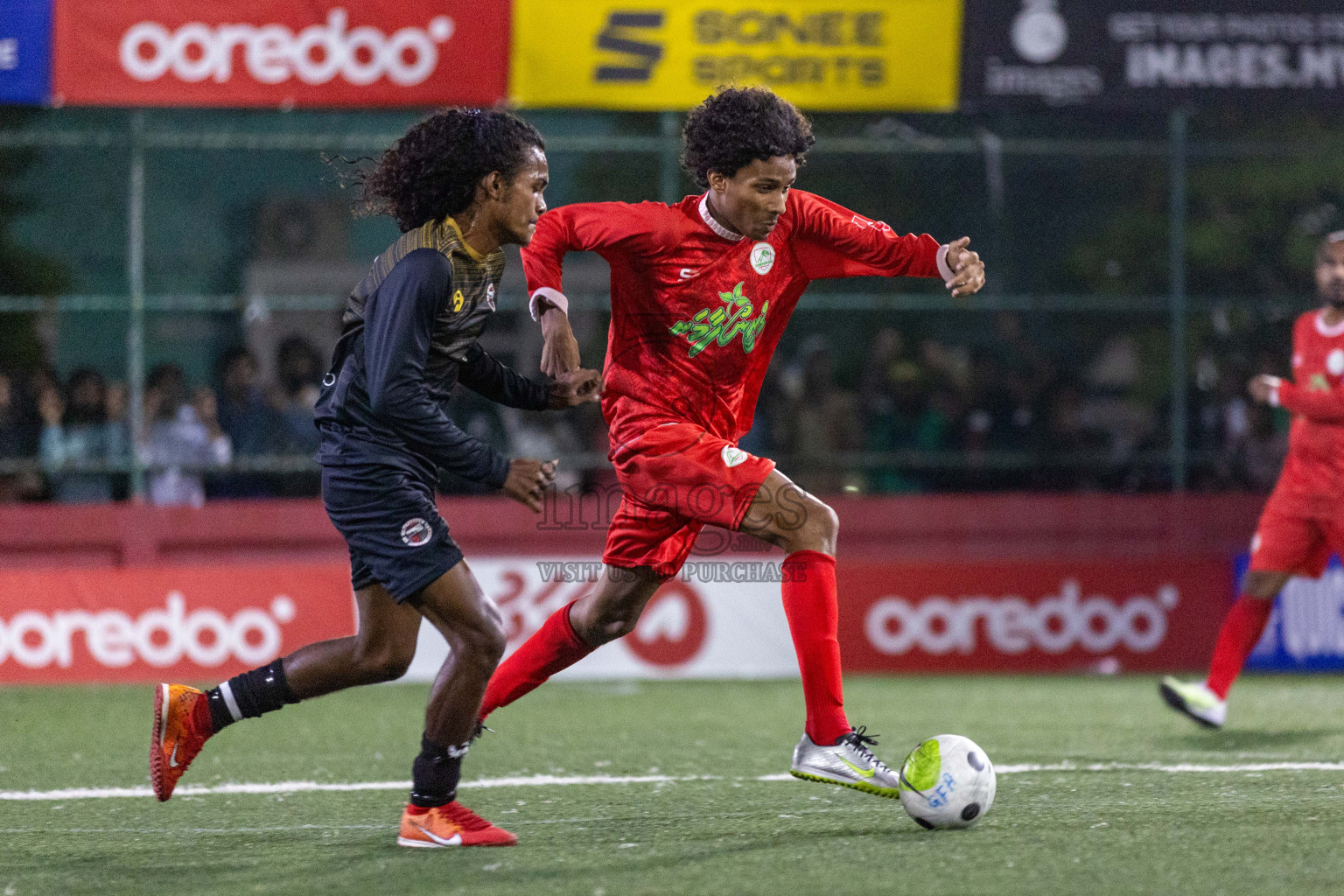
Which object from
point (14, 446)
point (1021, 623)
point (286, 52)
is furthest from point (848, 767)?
point (14, 446)

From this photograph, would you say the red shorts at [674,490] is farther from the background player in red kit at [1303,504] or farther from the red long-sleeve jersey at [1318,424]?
the red long-sleeve jersey at [1318,424]

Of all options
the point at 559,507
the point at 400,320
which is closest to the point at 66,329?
the point at 559,507

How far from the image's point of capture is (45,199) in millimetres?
11648

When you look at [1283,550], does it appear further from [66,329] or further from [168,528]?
[66,329]

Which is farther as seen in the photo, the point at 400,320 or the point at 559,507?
the point at 559,507

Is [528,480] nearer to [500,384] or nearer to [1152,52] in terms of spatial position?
[500,384]

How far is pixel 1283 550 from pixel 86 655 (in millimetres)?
→ 6506

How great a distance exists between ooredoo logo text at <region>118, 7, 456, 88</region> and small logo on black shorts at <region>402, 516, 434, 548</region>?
20.2 feet

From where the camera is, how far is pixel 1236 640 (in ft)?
24.0

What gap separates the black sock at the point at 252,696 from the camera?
4.73m

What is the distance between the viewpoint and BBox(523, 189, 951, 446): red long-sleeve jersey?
5.07 meters

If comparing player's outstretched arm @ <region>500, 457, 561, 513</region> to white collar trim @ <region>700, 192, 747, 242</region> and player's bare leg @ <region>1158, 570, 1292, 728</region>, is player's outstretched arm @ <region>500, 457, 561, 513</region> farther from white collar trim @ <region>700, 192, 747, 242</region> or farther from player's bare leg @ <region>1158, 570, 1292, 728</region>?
player's bare leg @ <region>1158, 570, 1292, 728</region>

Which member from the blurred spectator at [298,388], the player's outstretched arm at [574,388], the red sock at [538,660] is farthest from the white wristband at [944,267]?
the blurred spectator at [298,388]

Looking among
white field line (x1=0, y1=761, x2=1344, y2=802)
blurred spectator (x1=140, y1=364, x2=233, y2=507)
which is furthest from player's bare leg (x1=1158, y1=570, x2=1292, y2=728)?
blurred spectator (x1=140, y1=364, x2=233, y2=507)
